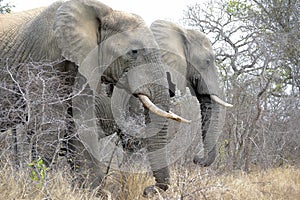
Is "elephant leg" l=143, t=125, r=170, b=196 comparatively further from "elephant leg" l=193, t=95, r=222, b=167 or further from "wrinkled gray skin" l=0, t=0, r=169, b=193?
"elephant leg" l=193, t=95, r=222, b=167

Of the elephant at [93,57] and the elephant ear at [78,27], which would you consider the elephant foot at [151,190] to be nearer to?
the elephant at [93,57]

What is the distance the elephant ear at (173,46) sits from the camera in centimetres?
Answer: 610

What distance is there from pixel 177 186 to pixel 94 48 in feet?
4.88

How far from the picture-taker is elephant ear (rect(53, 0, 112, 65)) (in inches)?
172

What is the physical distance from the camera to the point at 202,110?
6211 mm

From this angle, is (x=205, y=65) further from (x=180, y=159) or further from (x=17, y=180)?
(x=17, y=180)

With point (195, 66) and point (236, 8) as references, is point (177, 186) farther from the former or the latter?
point (236, 8)

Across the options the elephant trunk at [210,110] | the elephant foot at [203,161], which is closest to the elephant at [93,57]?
the elephant foot at [203,161]

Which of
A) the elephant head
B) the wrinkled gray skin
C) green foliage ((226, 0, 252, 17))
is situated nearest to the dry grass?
the wrinkled gray skin

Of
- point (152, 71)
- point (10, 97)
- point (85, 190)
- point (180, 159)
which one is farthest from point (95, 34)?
point (180, 159)

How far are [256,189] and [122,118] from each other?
59.9 inches

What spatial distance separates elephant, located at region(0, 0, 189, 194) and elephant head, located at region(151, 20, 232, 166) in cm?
134

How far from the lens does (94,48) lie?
4504mm

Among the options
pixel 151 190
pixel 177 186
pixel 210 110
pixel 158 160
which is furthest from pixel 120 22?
pixel 210 110
